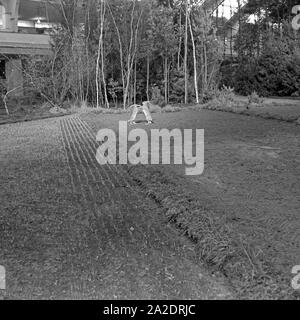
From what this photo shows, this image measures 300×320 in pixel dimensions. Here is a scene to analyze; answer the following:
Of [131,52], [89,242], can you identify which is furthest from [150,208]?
[131,52]

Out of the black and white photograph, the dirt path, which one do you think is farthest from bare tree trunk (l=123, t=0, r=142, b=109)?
the dirt path

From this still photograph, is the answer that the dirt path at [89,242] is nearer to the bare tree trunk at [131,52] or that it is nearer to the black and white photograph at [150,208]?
the black and white photograph at [150,208]

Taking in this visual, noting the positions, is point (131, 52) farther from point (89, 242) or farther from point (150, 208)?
point (89, 242)

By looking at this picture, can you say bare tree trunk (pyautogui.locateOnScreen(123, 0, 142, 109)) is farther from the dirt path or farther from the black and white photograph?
the dirt path

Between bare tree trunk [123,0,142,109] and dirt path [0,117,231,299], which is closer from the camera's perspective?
dirt path [0,117,231,299]

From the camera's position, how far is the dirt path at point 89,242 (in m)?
2.42

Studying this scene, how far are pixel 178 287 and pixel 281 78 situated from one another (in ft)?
50.1

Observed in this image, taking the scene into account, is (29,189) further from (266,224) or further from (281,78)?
(281,78)

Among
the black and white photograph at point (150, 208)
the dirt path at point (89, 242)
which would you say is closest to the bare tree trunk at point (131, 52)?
the black and white photograph at point (150, 208)

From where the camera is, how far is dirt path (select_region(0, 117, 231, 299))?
7.95 ft

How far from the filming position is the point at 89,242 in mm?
3033

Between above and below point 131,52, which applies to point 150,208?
below

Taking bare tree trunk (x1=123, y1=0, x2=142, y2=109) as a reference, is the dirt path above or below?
below
